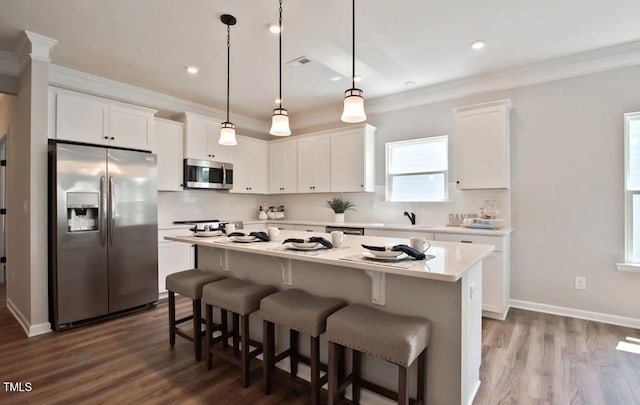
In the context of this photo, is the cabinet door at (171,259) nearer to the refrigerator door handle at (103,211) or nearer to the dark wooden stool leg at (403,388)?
the refrigerator door handle at (103,211)

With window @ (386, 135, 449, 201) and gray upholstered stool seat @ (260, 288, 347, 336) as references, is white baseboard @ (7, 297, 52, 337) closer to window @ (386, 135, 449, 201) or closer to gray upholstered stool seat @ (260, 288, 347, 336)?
gray upholstered stool seat @ (260, 288, 347, 336)

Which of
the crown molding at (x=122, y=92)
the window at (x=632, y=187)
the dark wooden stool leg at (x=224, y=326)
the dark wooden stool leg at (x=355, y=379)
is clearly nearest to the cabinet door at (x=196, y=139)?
the crown molding at (x=122, y=92)

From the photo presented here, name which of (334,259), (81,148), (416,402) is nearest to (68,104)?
(81,148)

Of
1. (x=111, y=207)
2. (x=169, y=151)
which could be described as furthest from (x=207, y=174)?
(x=111, y=207)

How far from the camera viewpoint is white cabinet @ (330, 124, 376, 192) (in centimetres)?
460

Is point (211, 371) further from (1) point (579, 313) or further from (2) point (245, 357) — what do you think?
(1) point (579, 313)

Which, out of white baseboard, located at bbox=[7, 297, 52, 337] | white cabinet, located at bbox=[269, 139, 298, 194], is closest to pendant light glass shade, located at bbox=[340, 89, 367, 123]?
white cabinet, located at bbox=[269, 139, 298, 194]

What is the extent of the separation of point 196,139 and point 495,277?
4219 mm

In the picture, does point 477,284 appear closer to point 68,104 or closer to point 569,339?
Answer: point 569,339

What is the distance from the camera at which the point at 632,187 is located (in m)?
3.16

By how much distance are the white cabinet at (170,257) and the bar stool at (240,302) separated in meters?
1.96

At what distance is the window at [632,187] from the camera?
3156mm

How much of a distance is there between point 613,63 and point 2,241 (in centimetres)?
845

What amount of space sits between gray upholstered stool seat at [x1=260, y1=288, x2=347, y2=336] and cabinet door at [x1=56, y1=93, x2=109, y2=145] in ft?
9.27
